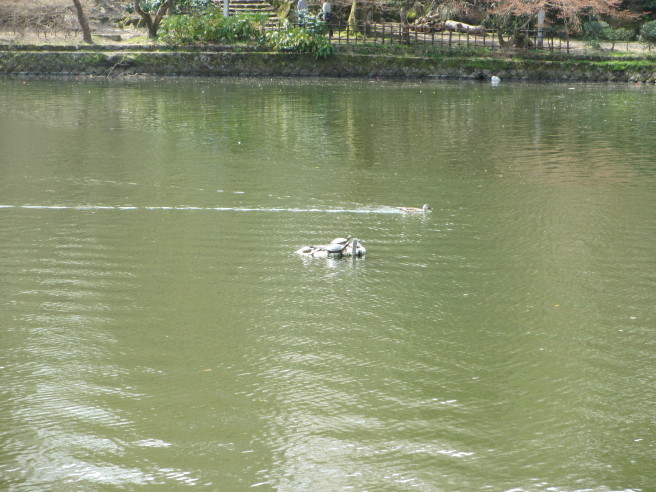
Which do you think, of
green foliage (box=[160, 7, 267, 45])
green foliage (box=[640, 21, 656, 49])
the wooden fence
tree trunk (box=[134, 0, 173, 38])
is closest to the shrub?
green foliage (box=[640, 21, 656, 49])

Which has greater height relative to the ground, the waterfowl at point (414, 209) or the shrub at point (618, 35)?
the shrub at point (618, 35)

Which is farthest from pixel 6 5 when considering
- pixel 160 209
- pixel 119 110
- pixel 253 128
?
pixel 160 209

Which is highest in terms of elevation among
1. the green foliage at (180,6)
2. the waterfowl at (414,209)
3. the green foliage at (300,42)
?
the green foliage at (180,6)

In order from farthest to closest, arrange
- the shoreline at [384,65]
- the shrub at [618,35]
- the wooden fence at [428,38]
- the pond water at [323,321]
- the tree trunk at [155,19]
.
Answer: the shrub at [618,35]
the wooden fence at [428,38]
the tree trunk at [155,19]
the shoreline at [384,65]
the pond water at [323,321]

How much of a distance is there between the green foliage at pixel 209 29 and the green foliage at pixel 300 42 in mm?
809

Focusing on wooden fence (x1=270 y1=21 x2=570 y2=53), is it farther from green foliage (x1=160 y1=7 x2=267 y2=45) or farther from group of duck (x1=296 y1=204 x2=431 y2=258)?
group of duck (x1=296 y1=204 x2=431 y2=258)

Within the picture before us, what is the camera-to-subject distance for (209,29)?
31078mm

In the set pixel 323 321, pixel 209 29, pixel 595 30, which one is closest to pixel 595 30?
pixel 595 30

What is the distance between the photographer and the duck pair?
8747 mm

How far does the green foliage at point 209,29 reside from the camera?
3089cm

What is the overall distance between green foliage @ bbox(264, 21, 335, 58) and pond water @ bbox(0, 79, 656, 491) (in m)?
16.3

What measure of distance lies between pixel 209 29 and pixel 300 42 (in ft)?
11.1

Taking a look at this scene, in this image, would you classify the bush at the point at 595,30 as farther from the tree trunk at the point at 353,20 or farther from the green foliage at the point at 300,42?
the green foliage at the point at 300,42

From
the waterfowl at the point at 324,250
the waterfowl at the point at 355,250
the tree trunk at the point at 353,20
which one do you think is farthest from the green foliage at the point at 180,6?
the waterfowl at the point at 355,250
